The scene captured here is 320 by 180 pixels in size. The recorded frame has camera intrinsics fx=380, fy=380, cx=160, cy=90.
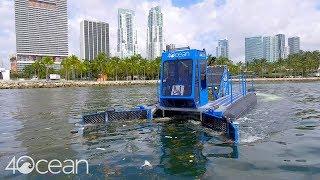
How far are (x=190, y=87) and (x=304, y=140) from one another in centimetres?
647

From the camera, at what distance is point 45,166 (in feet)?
38.5

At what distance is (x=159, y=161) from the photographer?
12.3 m

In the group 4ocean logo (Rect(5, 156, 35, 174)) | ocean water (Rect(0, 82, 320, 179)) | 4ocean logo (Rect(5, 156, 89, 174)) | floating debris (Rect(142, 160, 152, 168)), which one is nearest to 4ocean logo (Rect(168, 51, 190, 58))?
ocean water (Rect(0, 82, 320, 179))

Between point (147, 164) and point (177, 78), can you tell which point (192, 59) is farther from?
point (147, 164)

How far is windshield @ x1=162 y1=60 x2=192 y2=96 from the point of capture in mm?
20156

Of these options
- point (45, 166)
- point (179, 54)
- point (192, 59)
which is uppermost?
point (179, 54)

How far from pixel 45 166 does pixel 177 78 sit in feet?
33.7

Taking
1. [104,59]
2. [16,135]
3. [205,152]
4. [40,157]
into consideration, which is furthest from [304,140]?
[104,59]

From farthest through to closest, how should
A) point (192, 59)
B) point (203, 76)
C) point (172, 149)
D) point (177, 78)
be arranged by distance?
point (203, 76) → point (177, 78) → point (192, 59) → point (172, 149)

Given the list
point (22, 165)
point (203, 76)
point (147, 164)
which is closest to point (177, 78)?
point (203, 76)

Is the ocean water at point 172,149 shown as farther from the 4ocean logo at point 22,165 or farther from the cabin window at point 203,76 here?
the cabin window at point 203,76

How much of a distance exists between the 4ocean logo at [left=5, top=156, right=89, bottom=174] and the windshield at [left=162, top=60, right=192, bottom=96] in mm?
9094

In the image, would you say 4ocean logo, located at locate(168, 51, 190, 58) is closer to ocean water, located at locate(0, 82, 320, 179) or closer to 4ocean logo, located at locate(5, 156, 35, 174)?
ocean water, located at locate(0, 82, 320, 179)

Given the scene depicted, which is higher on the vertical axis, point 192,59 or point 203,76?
point 192,59
